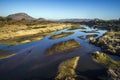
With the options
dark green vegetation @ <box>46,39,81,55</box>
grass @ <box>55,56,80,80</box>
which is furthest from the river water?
dark green vegetation @ <box>46,39,81,55</box>

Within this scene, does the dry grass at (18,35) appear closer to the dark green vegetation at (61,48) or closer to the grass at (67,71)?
the dark green vegetation at (61,48)

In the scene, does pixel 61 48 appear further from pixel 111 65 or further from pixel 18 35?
pixel 18 35

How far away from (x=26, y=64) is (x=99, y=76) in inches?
544

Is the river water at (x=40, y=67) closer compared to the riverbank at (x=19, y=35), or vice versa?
the river water at (x=40, y=67)

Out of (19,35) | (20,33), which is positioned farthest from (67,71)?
(20,33)

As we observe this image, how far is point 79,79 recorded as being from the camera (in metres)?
23.7

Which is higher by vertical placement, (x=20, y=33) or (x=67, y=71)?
(x=67, y=71)

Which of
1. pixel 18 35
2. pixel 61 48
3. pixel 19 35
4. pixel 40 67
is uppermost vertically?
pixel 40 67

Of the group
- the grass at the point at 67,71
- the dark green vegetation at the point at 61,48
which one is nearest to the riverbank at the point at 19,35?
the dark green vegetation at the point at 61,48

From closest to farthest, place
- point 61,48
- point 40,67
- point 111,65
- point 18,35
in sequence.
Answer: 1. point 111,65
2. point 40,67
3. point 61,48
4. point 18,35

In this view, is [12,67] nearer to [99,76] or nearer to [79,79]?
[79,79]

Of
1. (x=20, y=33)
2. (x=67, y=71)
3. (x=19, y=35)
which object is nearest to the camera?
(x=67, y=71)

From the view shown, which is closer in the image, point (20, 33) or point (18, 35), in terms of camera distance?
point (18, 35)

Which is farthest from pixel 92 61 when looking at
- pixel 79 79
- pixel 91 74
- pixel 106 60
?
pixel 79 79
